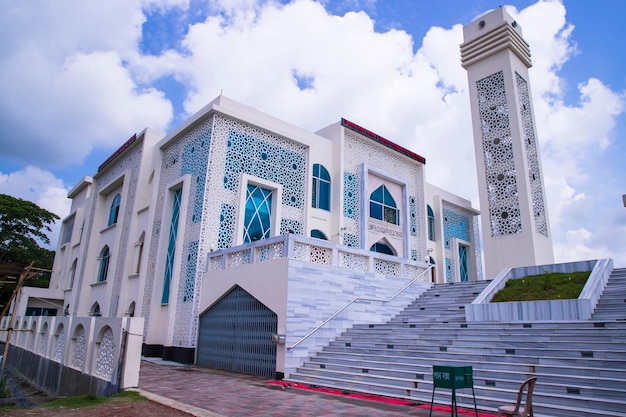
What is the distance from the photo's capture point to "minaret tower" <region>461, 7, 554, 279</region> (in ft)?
47.1

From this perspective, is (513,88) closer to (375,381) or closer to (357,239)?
(357,239)

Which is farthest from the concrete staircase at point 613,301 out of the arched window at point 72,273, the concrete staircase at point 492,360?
the arched window at point 72,273

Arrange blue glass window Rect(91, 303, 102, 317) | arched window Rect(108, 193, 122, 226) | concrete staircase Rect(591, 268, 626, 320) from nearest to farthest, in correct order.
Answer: concrete staircase Rect(591, 268, 626, 320) < blue glass window Rect(91, 303, 102, 317) < arched window Rect(108, 193, 122, 226)

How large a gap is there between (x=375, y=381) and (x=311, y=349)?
2094mm

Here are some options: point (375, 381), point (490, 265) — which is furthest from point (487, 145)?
point (375, 381)

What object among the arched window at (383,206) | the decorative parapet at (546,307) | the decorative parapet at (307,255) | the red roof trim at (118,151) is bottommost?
the decorative parapet at (546,307)

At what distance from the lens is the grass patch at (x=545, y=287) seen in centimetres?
809

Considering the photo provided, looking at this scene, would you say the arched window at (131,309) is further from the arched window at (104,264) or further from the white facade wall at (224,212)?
the arched window at (104,264)

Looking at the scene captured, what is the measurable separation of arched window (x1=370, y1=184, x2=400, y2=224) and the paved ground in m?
8.79

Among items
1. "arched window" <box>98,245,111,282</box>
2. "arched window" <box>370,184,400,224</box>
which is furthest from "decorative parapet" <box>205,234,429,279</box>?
"arched window" <box>98,245,111,282</box>

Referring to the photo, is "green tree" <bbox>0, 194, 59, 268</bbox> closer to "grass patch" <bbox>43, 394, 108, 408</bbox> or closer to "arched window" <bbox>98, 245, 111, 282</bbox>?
"arched window" <bbox>98, 245, 111, 282</bbox>

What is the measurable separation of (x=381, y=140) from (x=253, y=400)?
12.3 metres

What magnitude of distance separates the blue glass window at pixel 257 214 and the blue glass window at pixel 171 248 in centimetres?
224

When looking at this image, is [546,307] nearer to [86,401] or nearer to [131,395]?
[131,395]
